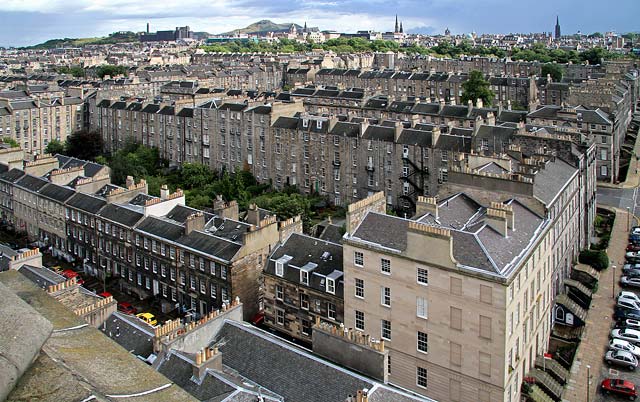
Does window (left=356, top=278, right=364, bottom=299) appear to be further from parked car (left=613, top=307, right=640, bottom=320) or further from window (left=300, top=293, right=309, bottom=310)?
parked car (left=613, top=307, right=640, bottom=320)

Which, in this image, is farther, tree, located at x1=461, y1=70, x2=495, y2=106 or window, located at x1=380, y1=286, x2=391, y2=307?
tree, located at x1=461, y1=70, x2=495, y2=106

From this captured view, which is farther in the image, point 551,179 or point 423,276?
point 551,179

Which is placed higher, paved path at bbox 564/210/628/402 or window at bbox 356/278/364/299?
window at bbox 356/278/364/299

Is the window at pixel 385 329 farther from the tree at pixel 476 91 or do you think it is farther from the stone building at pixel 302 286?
the tree at pixel 476 91

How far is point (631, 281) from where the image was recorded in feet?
157

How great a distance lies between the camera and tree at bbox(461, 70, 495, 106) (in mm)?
107688

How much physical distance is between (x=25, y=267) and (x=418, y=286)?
2149cm

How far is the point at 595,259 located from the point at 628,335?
11.4 m

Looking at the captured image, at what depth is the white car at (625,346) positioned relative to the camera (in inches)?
1473

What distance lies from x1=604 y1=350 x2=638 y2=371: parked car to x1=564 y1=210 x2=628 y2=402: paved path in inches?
19.0

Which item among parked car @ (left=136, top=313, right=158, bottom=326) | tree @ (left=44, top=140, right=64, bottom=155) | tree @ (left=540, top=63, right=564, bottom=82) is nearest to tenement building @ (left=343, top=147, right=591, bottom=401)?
parked car @ (left=136, top=313, right=158, bottom=326)

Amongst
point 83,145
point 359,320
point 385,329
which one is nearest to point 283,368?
point 385,329

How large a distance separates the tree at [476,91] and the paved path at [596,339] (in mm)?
56406

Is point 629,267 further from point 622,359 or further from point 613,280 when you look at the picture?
point 622,359
